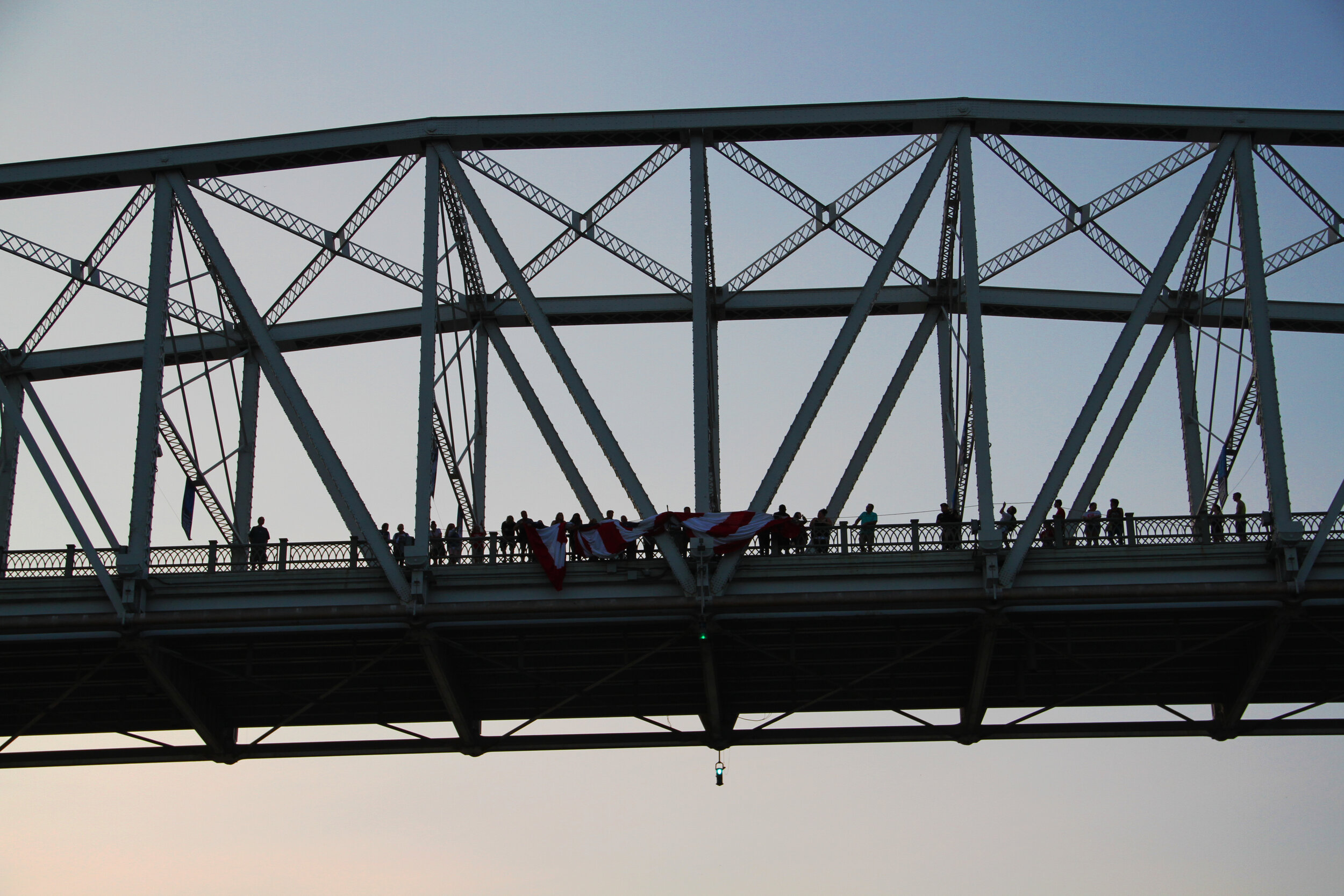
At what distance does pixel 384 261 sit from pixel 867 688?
1313 centimetres

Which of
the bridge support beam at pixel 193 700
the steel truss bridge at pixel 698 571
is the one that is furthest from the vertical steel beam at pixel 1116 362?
the bridge support beam at pixel 193 700

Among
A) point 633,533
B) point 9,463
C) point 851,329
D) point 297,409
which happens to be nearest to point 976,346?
point 851,329

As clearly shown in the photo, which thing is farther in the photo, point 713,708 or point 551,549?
point 713,708

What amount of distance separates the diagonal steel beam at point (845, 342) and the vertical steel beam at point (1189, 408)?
7.76 metres

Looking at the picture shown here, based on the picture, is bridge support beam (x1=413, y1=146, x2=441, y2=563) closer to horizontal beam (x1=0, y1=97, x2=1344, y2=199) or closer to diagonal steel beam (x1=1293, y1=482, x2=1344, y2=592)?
horizontal beam (x1=0, y1=97, x2=1344, y2=199)

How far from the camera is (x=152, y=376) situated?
35.0 m

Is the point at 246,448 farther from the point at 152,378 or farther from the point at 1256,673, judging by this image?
the point at 1256,673

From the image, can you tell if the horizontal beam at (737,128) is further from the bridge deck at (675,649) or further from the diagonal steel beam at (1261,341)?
the bridge deck at (675,649)

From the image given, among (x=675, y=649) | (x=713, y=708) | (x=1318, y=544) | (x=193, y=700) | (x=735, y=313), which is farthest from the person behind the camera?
(x=735, y=313)

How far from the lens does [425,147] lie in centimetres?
3556

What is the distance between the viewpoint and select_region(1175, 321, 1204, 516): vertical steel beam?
38906 mm

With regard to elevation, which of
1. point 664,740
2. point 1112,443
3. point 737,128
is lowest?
point 664,740

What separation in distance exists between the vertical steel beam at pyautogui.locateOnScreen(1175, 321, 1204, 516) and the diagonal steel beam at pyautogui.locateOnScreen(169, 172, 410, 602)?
56.9 ft

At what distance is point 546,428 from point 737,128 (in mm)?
6948
